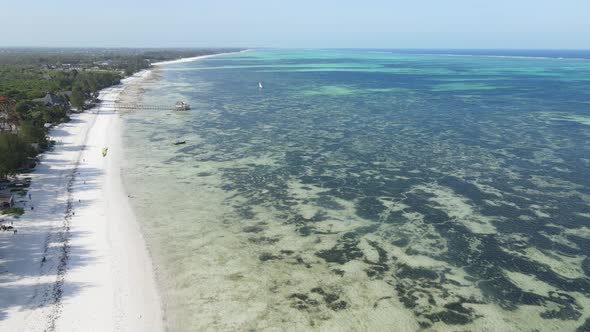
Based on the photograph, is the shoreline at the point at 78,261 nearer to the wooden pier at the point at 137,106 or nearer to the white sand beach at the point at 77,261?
the white sand beach at the point at 77,261

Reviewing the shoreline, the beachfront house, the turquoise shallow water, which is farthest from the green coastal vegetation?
the turquoise shallow water

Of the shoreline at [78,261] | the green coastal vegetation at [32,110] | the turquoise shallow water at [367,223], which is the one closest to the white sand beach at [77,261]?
the shoreline at [78,261]

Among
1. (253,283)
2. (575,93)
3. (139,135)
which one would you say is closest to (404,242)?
(253,283)

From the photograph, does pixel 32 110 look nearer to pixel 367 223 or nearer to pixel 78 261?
pixel 78 261

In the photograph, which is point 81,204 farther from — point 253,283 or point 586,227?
point 586,227

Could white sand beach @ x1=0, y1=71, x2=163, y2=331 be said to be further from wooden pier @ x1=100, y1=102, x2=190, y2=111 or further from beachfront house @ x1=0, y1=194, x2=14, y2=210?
wooden pier @ x1=100, y1=102, x2=190, y2=111

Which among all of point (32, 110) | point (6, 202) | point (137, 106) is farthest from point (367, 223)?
point (137, 106)
